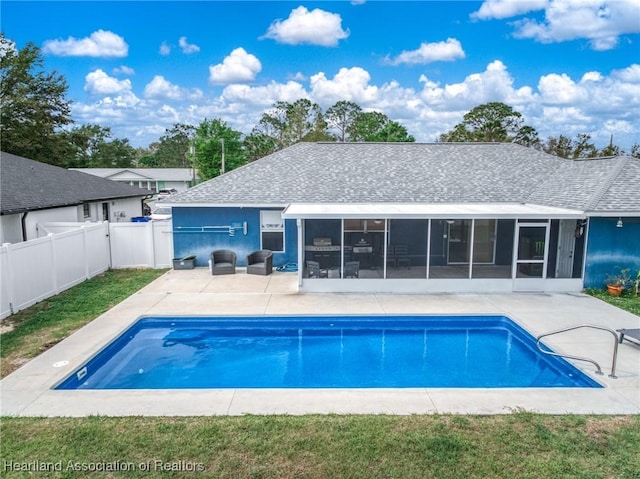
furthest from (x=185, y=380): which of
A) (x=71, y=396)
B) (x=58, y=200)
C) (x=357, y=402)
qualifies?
(x=58, y=200)

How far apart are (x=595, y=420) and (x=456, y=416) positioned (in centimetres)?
209

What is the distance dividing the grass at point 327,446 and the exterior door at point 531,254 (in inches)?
312

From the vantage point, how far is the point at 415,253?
16.7 meters

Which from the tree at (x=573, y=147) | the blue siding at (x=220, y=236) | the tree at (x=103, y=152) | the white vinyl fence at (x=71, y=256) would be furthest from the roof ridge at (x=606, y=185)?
the tree at (x=103, y=152)

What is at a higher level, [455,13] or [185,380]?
[455,13]

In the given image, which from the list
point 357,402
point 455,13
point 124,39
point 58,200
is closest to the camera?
point 357,402

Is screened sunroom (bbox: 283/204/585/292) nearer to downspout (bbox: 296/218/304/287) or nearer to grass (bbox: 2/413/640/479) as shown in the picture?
downspout (bbox: 296/218/304/287)

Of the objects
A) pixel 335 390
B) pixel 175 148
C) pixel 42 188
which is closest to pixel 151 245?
pixel 42 188

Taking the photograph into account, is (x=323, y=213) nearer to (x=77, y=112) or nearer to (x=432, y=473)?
(x=432, y=473)

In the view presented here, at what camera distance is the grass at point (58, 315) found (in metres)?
8.93

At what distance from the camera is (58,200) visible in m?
17.7

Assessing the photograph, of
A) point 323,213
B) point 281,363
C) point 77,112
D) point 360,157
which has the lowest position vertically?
point 281,363

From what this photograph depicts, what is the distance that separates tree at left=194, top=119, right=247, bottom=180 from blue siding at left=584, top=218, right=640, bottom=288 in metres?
34.7

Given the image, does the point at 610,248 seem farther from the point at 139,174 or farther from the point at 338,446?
the point at 139,174
